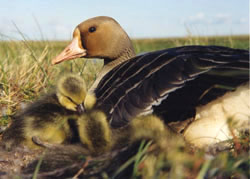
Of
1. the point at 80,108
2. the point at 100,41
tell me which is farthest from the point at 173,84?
the point at 100,41

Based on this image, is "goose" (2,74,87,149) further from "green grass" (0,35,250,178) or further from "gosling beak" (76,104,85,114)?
"green grass" (0,35,250,178)

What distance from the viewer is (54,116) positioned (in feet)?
8.66

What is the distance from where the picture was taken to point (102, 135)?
83.4 inches

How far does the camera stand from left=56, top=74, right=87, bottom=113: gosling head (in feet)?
8.38

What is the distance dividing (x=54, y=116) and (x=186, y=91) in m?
0.92

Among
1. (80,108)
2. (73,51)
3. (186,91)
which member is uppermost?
(186,91)

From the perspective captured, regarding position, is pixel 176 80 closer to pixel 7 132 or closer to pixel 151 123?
pixel 151 123

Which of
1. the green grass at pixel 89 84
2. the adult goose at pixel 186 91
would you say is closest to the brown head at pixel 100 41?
the green grass at pixel 89 84

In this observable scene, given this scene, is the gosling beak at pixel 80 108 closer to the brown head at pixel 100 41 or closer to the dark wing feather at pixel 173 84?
the dark wing feather at pixel 173 84

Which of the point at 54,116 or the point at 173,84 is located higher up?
the point at 173,84

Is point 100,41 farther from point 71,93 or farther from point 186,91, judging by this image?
point 186,91

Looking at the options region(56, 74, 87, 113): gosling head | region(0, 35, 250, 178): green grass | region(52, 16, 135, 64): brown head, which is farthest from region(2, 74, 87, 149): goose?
region(52, 16, 135, 64): brown head

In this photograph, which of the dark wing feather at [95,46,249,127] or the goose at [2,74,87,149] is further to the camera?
the goose at [2,74,87,149]

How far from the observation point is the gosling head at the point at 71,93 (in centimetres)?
255
